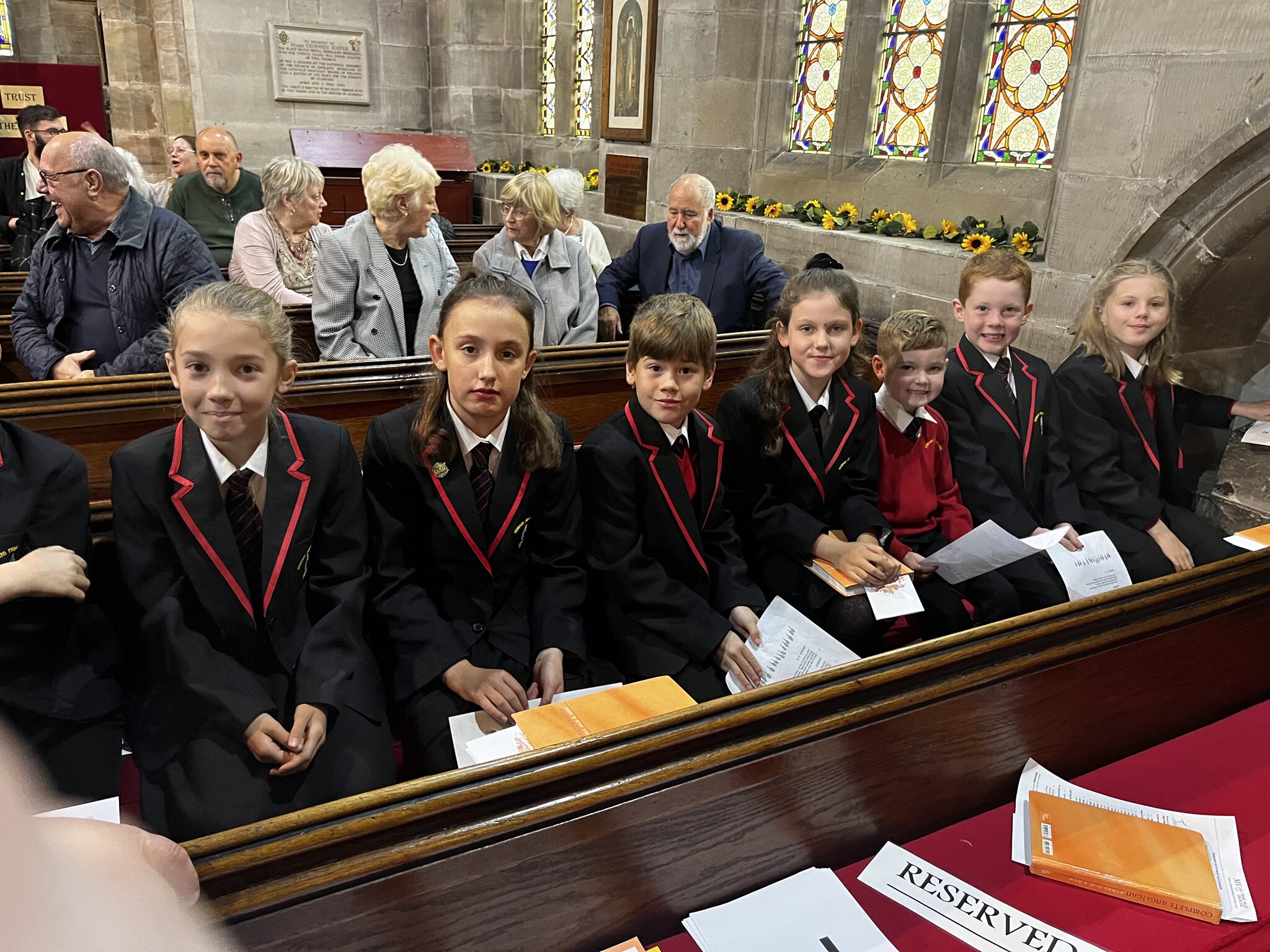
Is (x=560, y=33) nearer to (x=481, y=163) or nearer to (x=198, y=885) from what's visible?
(x=481, y=163)

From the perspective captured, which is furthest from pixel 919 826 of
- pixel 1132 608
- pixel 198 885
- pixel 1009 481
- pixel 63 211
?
pixel 63 211

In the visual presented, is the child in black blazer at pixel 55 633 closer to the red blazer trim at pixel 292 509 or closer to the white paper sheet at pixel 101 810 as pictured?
the red blazer trim at pixel 292 509

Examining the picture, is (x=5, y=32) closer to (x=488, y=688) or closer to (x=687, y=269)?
(x=687, y=269)

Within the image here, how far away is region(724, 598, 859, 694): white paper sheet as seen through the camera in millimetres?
1900

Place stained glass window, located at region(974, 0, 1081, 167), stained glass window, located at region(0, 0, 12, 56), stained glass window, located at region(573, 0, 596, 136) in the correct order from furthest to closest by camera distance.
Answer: stained glass window, located at region(0, 0, 12, 56), stained glass window, located at region(573, 0, 596, 136), stained glass window, located at region(974, 0, 1081, 167)

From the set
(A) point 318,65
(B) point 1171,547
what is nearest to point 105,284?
(B) point 1171,547

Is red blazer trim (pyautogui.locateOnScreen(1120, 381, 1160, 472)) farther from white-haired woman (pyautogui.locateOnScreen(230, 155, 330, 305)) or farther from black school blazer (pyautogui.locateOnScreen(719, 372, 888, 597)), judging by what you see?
white-haired woman (pyautogui.locateOnScreen(230, 155, 330, 305))

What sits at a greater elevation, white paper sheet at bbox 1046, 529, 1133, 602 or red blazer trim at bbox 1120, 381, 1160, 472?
red blazer trim at bbox 1120, 381, 1160, 472

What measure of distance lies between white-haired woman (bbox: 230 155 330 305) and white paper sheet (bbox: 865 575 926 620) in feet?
9.30

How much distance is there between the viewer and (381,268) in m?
3.38

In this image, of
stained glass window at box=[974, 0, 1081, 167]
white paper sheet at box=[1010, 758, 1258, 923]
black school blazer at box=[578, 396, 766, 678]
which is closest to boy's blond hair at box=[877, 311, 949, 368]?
black school blazer at box=[578, 396, 766, 678]

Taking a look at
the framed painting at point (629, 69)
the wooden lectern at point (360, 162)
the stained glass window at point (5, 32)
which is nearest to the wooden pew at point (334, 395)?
the framed painting at point (629, 69)

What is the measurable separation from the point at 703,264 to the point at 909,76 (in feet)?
8.48

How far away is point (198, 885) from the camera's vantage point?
2.99 feet
